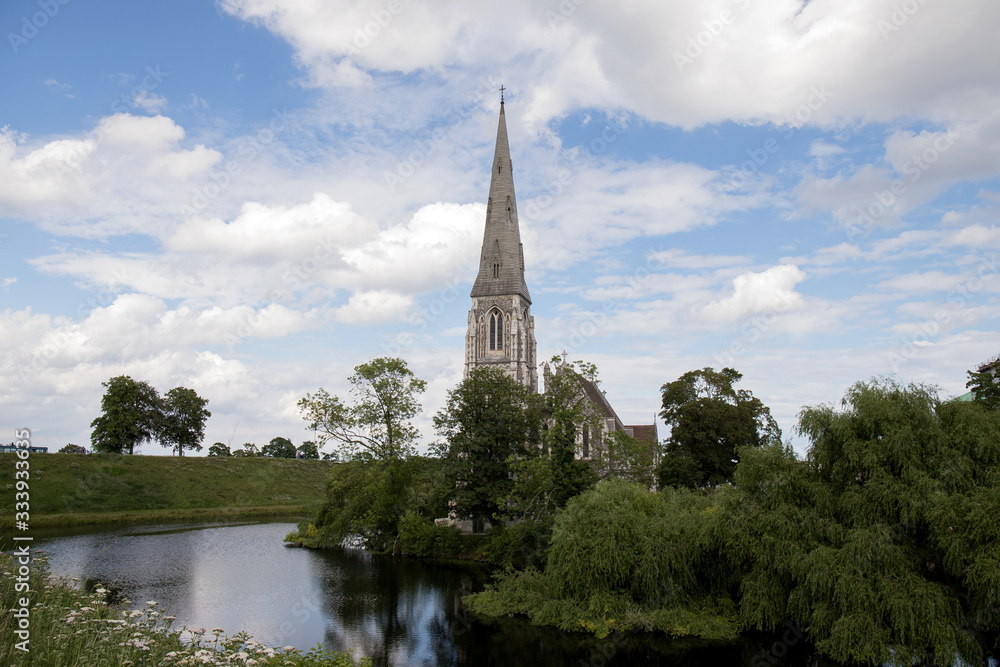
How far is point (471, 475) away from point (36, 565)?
2287cm

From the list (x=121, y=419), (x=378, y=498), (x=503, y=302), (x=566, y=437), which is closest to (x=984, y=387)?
(x=566, y=437)

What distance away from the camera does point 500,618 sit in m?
23.9

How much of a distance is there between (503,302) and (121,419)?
4261 centimetres

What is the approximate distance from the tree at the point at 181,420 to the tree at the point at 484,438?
170 ft

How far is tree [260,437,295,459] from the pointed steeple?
2793 inches

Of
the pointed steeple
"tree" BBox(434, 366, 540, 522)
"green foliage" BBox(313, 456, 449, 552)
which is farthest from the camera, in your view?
the pointed steeple

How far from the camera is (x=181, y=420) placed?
77.4 metres

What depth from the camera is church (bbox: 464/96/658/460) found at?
181ft

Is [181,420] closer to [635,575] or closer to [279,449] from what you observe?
[279,449]

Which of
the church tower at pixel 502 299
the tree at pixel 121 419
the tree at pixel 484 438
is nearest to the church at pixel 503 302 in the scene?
the church tower at pixel 502 299

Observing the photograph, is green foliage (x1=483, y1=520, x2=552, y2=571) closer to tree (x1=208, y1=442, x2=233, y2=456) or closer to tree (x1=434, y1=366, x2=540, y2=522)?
tree (x1=434, y1=366, x2=540, y2=522)

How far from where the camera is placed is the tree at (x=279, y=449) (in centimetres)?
11231

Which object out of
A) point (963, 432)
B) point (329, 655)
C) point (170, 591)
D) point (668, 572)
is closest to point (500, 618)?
point (668, 572)

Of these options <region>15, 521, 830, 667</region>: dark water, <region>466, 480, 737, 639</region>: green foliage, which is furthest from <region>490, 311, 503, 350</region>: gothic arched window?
<region>466, 480, 737, 639</region>: green foliage
